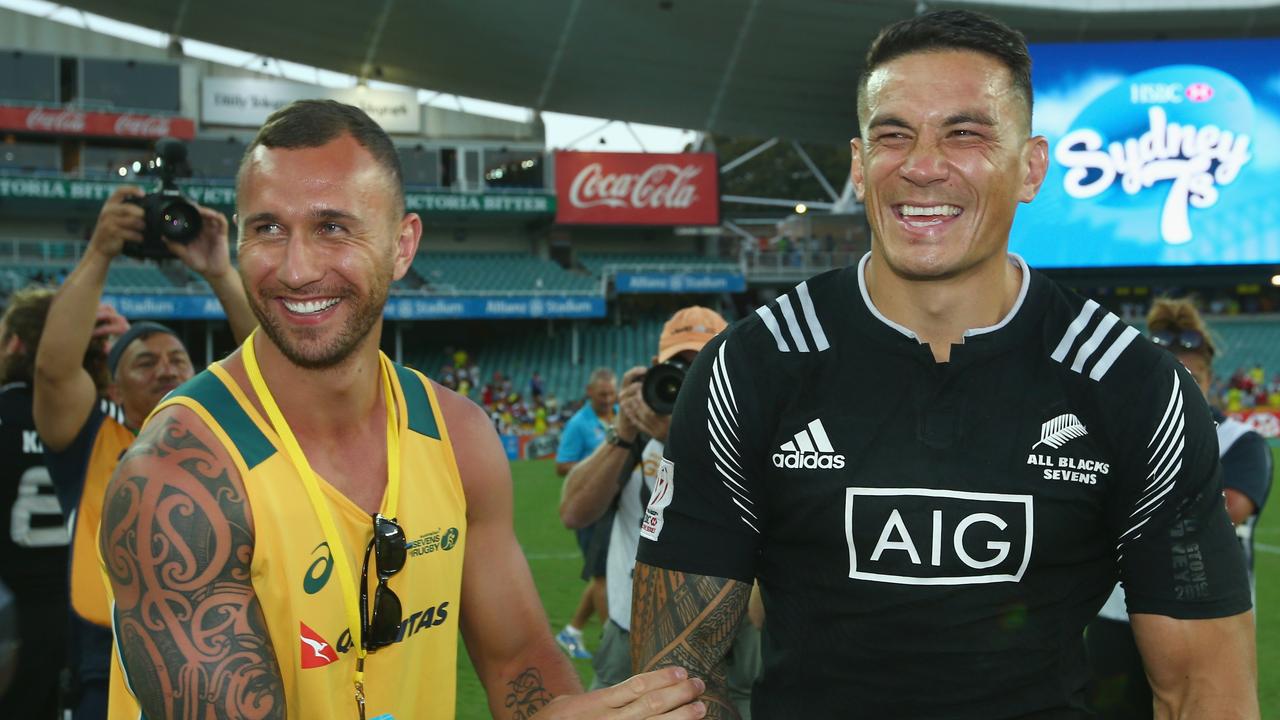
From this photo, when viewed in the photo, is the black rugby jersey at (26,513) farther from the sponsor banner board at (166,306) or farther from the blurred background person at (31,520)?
the sponsor banner board at (166,306)

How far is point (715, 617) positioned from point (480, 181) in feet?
130

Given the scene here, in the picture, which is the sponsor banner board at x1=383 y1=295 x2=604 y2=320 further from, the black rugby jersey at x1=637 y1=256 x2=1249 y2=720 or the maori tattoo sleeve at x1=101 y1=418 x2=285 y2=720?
the black rugby jersey at x1=637 y1=256 x2=1249 y2=720

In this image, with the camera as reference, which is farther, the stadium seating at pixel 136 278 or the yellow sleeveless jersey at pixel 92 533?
the stadium seating at pixel 136 278

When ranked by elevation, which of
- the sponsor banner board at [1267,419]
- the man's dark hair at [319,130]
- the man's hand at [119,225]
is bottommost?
the sponsor banner board at [1267,419]

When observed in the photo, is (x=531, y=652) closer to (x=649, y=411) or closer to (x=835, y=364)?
(x=835, y=364)

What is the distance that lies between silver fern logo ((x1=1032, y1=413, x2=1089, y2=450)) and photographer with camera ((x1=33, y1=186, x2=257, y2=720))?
257 cm

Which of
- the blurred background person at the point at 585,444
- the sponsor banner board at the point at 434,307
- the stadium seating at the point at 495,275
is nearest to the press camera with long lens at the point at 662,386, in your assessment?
the blurred background person at the point at 585,444

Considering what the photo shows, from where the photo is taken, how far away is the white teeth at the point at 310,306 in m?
2.58

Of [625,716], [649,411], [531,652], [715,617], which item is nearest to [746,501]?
[715,617]

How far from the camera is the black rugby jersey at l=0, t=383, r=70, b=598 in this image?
4.30 m

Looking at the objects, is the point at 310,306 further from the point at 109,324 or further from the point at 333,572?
the point at 109,324

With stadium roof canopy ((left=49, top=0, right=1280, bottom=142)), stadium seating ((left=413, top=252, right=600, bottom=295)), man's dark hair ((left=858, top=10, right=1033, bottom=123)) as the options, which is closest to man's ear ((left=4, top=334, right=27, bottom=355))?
man's dark hair ((left=858, top=10, right=1033, bottom=123))

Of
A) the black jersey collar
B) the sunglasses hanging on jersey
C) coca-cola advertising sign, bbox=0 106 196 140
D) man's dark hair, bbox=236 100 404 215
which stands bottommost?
the sunglasses hanging on jersey

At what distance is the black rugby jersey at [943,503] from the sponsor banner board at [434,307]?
3234 centimetres
